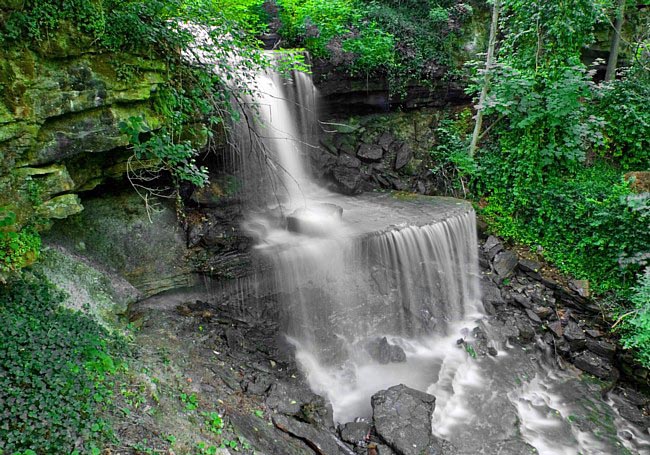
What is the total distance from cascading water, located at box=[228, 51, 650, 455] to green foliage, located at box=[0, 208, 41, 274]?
3.15 m

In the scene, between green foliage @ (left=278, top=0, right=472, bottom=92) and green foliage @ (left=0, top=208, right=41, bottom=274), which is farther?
green foliage @ (left=278, top=0, right=472, bottom=92)

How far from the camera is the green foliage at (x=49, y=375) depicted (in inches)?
114

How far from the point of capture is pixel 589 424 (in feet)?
20.6

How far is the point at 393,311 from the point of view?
7707mm

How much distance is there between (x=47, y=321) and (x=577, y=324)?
894 centimetres

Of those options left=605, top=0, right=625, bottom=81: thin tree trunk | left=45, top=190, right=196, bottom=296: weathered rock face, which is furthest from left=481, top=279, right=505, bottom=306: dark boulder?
left=605, top=0, right=625, bottom=81: thin tree trunk

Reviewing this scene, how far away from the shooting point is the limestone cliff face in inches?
164

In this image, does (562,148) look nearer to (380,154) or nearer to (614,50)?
(380,154)

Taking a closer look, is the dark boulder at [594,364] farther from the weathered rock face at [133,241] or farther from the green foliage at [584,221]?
the weathered rock face at [133,241]

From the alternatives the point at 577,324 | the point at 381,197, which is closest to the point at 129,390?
the point at 381,197

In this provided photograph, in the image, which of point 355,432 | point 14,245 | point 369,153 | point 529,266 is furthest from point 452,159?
point 14,245

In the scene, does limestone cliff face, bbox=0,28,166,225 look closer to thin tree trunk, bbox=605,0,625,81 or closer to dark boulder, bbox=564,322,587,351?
dark boulder, bbox=564,322,587,351

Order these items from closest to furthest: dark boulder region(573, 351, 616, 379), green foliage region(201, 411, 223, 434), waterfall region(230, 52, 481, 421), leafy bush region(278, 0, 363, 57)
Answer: green foliage region(201, 411, 223, 434)
waterfall region(230, 52, 481, 421)
dark boulder region(573, 351, 616, 379)
leafy bush region(278, 0, 363, 57)

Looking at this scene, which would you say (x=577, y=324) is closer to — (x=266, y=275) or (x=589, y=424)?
(x=589, y=424)
